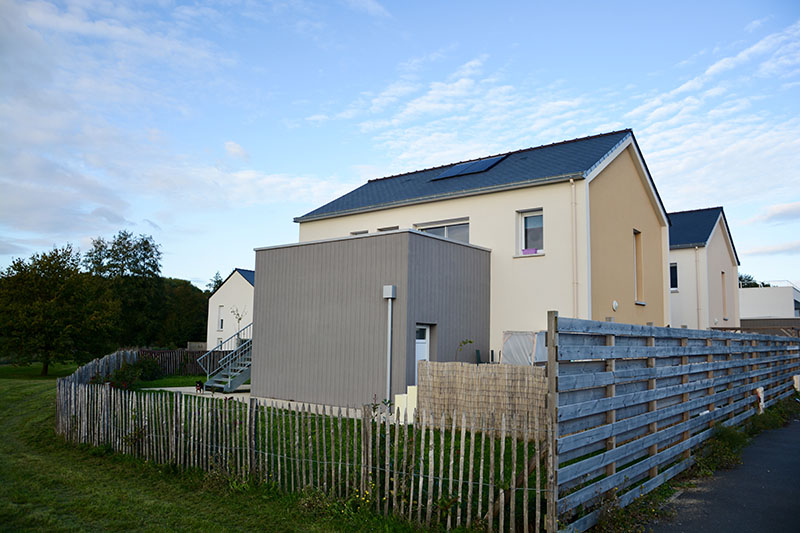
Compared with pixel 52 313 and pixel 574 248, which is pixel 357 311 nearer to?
pixel 574 248

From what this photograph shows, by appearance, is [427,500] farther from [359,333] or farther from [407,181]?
[407,181]

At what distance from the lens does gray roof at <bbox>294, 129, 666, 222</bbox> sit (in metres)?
15.7

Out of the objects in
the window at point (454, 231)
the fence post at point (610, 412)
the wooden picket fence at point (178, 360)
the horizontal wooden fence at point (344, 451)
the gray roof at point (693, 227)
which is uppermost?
the gray roof at point (693, 227)

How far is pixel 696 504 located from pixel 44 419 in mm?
12798

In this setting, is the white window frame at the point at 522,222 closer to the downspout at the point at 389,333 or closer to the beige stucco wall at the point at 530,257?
the beige stucco wall at the point at 530,257

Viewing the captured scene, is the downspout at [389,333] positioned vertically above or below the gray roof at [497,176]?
below

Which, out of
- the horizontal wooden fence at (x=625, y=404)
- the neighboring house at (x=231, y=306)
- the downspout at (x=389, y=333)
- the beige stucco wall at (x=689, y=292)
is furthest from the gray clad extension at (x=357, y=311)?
the neighboring house at (x=231, y=306)

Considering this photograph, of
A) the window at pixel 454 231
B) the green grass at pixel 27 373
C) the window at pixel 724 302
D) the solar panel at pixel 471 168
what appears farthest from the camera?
the green grass at pixel 27 373

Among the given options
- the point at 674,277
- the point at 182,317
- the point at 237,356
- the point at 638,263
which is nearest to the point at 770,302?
the point at 674,277

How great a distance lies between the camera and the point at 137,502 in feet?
22.9

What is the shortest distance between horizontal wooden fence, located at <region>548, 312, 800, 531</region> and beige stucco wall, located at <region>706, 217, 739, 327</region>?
53.3ft

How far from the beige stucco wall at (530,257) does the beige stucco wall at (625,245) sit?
846 millimetres

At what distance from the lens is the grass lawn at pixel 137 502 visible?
6094 mm

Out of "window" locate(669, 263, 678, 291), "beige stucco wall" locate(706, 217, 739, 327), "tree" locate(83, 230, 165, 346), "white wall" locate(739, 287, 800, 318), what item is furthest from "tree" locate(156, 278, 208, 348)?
"white wall" locate(739, 287, 800, 318)
